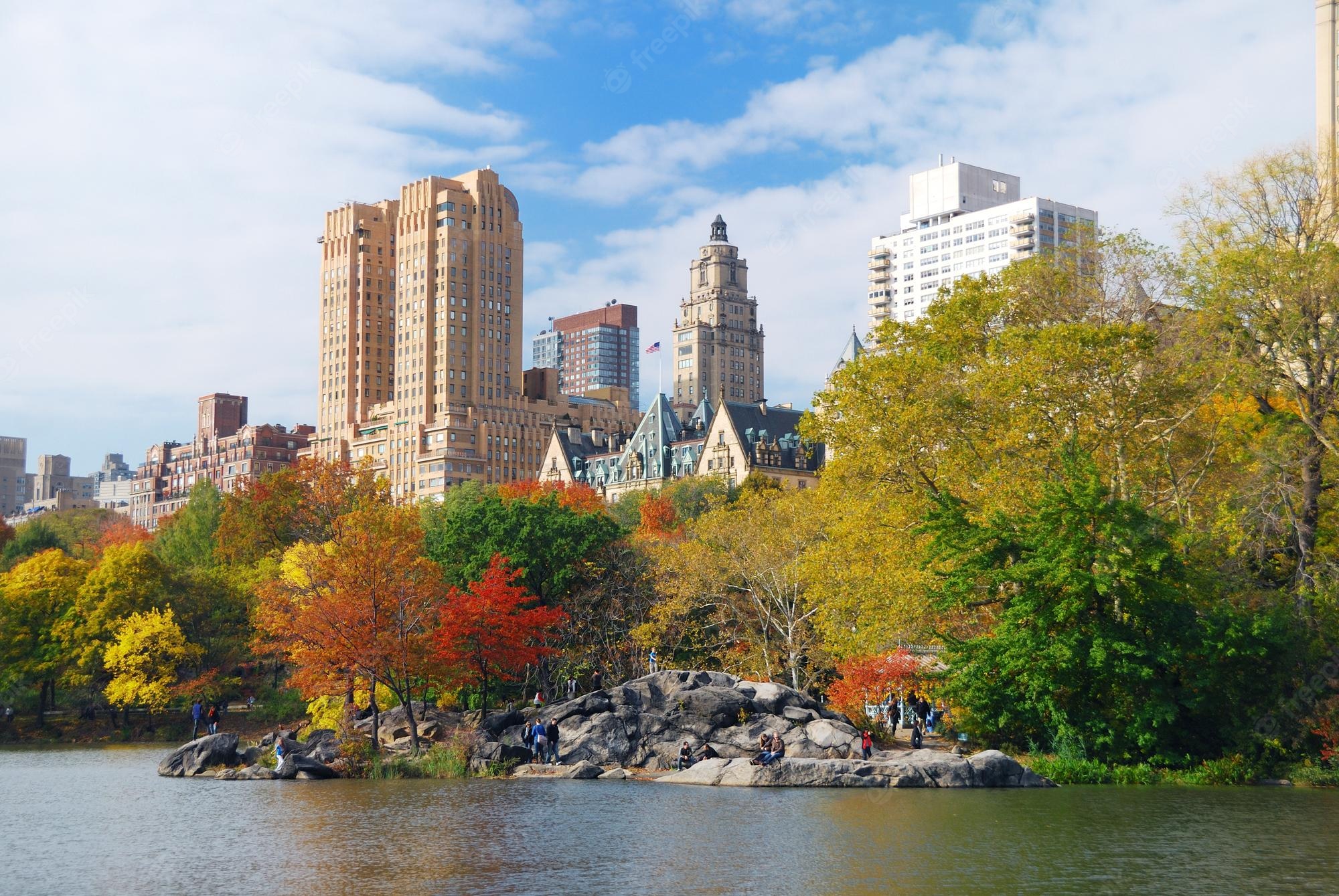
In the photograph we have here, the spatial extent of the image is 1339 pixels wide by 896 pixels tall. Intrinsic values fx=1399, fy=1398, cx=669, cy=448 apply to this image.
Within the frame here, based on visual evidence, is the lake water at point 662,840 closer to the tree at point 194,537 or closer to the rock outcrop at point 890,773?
the rock outcrop at point 890,773

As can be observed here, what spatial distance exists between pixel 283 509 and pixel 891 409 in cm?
5506

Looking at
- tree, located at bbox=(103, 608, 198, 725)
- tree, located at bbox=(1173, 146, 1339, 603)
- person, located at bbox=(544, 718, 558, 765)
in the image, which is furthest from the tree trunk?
tree, located at bbox=(103, 608, 198, 725)

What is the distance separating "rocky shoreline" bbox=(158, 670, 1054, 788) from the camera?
5062cm

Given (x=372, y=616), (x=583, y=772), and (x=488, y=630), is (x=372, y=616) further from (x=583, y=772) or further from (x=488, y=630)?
(x=583, y=772)

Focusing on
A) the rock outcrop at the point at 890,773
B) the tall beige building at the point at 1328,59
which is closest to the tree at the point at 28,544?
the rock outcrop at the point at 890,773

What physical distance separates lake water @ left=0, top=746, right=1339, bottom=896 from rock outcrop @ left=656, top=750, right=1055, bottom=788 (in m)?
1.43

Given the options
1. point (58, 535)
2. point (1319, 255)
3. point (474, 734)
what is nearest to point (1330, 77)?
point (1319, 255)

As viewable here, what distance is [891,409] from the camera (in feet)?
182

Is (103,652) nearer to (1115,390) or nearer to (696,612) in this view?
(696,612)

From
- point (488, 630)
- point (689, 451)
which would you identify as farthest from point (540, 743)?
point (689, 451)

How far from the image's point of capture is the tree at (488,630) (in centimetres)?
6047

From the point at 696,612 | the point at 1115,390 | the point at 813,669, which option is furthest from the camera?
the point at 696,612

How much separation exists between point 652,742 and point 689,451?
118 meters

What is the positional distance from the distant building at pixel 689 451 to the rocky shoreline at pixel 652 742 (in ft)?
268
